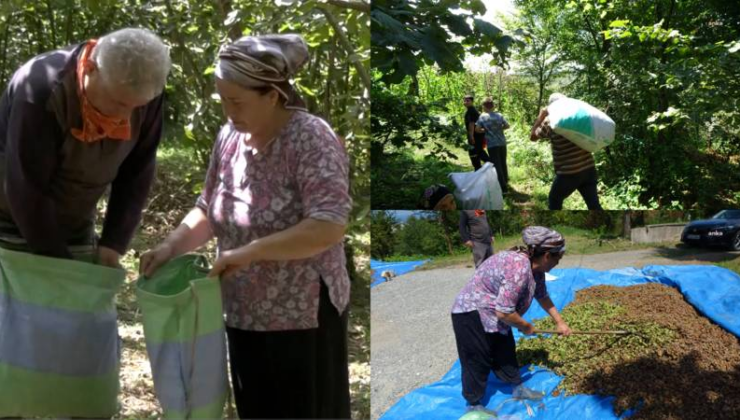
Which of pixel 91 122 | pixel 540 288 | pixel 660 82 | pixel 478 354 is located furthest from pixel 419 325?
pixel 91 122

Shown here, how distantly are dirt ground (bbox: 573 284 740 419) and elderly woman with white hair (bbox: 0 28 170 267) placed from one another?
159 cm

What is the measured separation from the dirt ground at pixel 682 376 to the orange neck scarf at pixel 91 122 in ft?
5.27

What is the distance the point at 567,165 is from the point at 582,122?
0.42 ft

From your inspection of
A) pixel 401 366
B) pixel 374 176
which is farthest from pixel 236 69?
pixel 401 366

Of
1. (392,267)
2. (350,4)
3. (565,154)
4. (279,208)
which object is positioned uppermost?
(350,4)

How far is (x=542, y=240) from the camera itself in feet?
6.73

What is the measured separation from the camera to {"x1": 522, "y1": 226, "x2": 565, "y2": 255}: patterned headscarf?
2.02m

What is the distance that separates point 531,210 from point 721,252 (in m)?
0.69

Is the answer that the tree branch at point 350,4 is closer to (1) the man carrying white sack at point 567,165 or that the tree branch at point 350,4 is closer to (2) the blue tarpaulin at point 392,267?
(1) the man carrying white sack at point 567,165

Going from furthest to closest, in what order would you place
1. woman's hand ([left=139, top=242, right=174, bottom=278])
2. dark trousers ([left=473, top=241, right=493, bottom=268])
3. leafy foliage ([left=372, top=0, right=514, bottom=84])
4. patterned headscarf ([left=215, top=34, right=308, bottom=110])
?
1. dark trousers ([left=473, top=241, right=493, bottom=268])
2. leafy foliage ([left=372, top=0, right=514, bottom=84])
3. woman's hand ([left=139, top=242, right=174, bottom=278])
4. patterned headscarf ([left=215, top=34, right=308, bottom=110])

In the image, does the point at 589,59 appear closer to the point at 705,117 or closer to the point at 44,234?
the point at 705,117

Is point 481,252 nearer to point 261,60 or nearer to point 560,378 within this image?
point 560,378

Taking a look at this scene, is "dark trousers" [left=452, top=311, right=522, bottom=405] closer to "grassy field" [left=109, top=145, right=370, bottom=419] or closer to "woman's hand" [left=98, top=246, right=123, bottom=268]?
"grassy field" [left=109, top=145, right=370, bottom=419]

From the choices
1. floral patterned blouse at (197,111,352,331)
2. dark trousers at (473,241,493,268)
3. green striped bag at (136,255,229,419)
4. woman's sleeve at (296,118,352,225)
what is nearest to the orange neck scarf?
floral patterned blouse at (197,111,352,331)
